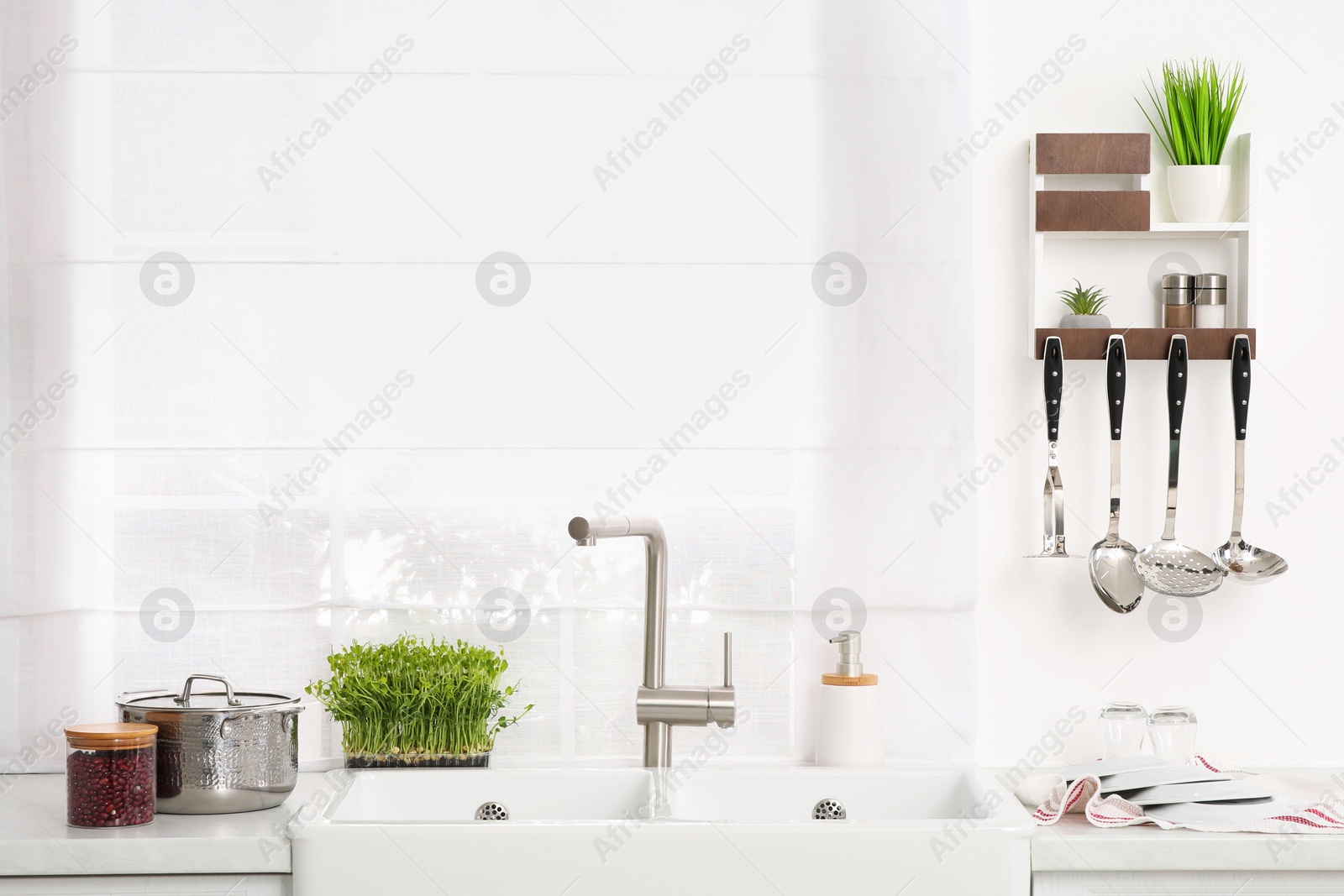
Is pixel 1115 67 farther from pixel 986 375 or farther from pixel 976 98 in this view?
pixel 986 375

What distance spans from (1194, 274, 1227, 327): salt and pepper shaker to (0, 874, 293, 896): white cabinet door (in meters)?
1.41

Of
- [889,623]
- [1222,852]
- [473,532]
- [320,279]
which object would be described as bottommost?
[1222,852]

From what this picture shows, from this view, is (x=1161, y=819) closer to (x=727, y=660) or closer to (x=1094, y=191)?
(x=727, y=660)

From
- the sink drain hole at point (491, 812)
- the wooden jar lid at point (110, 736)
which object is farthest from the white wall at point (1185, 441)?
the wooden jar lid at point (110, 736)

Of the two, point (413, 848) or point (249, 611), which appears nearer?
point (413, 848)

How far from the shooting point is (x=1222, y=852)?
1231 millimetres

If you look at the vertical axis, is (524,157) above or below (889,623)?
above

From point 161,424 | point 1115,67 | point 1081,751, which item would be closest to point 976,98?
point 1115,67

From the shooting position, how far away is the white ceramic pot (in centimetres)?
156

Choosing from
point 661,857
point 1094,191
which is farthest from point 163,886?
point 1094,191

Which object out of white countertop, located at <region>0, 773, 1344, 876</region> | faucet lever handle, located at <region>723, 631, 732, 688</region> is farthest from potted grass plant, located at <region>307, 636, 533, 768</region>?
faucet lever handle, located at <region>723, 631, 732, 688</region>

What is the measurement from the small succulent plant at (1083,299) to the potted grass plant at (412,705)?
3.21 feet

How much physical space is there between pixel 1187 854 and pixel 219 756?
1.13 m

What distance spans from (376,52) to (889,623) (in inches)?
43.7
